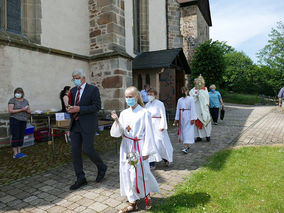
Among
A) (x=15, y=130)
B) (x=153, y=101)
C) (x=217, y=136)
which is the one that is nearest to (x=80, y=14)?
(x=15, y=130)

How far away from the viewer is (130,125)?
2941mm

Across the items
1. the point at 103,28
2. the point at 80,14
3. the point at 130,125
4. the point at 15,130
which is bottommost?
the point at 15,130

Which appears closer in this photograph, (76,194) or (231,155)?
(76,194)

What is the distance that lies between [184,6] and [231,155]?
23304 mm

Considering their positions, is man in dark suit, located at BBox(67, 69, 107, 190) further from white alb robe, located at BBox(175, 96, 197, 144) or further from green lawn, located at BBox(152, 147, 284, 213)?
white alb robe, located at BBox(175, 96, 197, 144)

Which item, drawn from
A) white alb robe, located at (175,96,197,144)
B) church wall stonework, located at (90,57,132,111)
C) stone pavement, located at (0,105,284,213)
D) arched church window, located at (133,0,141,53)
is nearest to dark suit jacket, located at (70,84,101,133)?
stone pavement, located at (0,105,284,213)

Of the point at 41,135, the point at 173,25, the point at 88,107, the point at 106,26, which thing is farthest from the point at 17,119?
the point at 173,25

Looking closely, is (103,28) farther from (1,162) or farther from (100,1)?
(1,162)

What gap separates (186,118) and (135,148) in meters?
3.01

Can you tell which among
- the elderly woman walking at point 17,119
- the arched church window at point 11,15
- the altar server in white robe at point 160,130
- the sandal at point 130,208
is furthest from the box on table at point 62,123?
the arched church window at point 11,15

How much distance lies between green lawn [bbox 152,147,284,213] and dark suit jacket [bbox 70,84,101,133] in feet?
5.44

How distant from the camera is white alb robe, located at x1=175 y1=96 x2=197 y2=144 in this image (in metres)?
5.50

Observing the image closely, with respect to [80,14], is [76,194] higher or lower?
lower

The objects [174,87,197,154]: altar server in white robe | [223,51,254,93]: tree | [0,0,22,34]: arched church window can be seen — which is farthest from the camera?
[223,51,254,93]: tree
